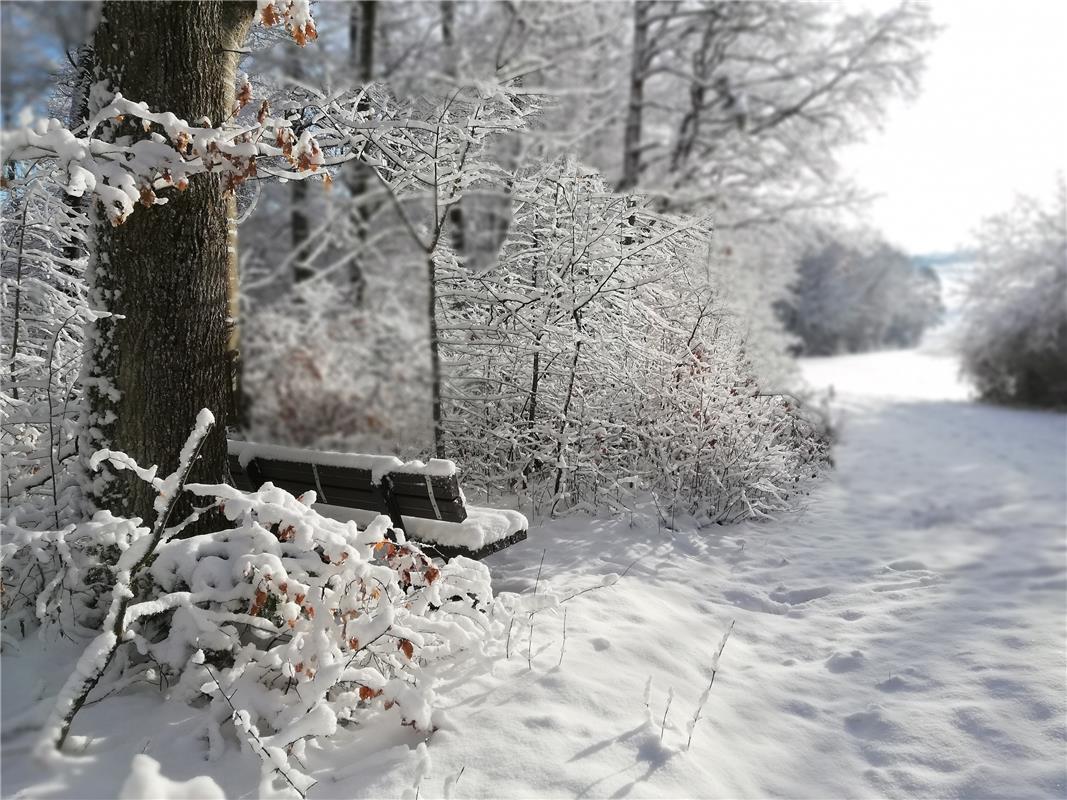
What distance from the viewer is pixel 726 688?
10.6 feet

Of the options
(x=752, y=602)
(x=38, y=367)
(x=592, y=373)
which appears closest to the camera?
(x=38, y=367)

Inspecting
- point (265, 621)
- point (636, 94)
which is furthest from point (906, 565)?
point (636, 94)

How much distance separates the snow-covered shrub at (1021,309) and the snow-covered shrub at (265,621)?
54.4ft

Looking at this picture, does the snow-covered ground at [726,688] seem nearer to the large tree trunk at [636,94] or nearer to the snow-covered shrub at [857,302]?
the large tree trunk at [636,94]

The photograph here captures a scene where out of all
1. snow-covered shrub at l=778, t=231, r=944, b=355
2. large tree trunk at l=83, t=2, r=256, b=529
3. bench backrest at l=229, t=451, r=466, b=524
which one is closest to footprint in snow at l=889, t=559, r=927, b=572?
bench backrest at l=229, t=451, r=466, b=524

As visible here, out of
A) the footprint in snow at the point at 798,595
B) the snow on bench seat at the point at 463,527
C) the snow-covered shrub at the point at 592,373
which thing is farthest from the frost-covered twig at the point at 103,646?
the footprint in snow at the point at 798,595

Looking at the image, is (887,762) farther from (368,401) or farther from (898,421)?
(898,421)

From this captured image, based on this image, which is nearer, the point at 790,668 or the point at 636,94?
the point at 790,668

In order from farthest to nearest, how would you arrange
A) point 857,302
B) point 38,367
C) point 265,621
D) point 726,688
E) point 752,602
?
point 857,302
point 752,602
point 38,367
point 726,688
point 265,621

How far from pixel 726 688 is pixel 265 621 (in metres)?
1.95

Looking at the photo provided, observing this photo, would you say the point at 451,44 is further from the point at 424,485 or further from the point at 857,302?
the point at 857,302

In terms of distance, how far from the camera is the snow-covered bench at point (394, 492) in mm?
3229

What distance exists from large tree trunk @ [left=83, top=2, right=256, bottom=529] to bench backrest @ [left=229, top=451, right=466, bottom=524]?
0.64 m

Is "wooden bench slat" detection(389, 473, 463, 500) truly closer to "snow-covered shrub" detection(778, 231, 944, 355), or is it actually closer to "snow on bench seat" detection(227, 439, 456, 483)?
"snow on bench seat" detection(227, 439, 456, 483)
